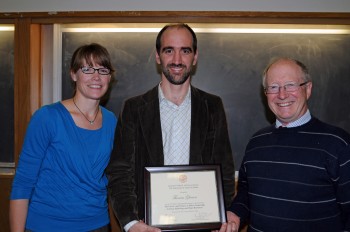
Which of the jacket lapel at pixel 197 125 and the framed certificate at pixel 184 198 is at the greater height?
the jacket lapel at pixel 197 125

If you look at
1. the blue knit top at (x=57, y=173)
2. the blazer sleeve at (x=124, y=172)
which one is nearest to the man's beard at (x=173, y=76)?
the blazer sleeve at (x=124, y=172)

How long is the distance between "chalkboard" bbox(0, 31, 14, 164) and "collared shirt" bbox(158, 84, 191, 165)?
5.85 ft

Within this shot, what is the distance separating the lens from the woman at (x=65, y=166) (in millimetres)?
1745

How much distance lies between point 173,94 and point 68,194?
0.80 metres

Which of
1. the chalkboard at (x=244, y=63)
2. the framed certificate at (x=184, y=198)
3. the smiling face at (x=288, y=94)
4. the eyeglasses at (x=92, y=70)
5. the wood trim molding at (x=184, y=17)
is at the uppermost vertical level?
the wood trim molding at (x=184, y=17)

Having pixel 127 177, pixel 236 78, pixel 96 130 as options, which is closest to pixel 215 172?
pixel 127 177

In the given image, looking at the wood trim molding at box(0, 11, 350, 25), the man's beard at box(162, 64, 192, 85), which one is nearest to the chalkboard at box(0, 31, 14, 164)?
the wood trim molding at box(0, 11, 350, 25)

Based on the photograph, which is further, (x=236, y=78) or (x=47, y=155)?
(x=236, y=78)

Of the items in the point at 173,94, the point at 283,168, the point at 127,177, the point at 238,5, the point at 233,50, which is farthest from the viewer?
the point at 233,50

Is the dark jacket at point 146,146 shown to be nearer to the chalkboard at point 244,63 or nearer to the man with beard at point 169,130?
the man with beard at point 169,130

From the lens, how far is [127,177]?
1.74 metres

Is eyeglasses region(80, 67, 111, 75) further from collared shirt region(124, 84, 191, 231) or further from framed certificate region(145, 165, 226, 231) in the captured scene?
framed certificate region(145, 165, 226, 231)

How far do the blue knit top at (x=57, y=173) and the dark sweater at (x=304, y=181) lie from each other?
92cm

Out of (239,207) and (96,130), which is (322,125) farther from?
→ (96,130)
